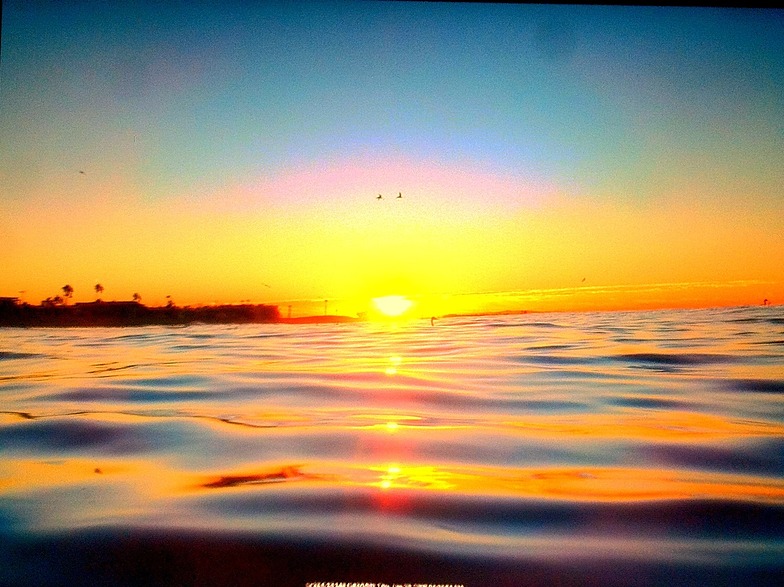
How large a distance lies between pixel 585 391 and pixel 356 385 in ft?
3.28

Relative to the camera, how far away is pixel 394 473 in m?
1.72

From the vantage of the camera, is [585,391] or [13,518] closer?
[13,518]

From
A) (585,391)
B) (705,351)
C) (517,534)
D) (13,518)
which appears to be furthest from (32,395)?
(705,351)

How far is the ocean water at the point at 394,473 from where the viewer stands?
4.40 feet

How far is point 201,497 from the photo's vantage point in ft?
5.12

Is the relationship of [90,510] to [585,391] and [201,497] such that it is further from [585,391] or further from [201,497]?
[585,391]

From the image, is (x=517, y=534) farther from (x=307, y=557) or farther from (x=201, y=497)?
(x=201, y=497)

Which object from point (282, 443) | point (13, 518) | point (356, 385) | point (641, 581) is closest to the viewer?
point (641, 581)

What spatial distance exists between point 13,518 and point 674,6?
2.90 metres

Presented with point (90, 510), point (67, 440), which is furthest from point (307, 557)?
point (67, 440)

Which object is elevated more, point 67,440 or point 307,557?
point 67,440

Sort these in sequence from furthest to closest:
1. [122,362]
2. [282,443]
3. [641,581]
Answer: [122,362]
[282,443]
[641,581]

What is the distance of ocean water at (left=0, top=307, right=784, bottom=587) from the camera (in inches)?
52.7

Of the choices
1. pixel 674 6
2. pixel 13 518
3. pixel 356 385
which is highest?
pixel 674 6
